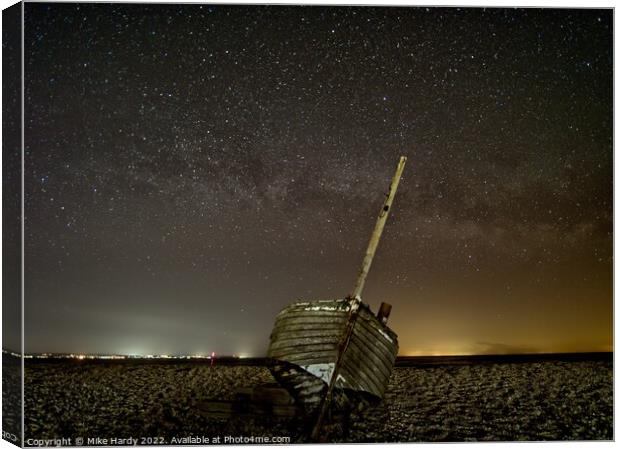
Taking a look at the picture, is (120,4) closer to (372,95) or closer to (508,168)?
(372,95)

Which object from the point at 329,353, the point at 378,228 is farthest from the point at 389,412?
the point at 378,228

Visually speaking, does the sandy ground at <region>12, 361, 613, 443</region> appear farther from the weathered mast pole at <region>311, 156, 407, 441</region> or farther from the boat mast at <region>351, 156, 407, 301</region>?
the boat mast at <region>351, 156, 407, 301</region>

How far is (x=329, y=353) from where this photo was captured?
22.1 ft

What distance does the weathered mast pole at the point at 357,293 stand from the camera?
22.0 feet

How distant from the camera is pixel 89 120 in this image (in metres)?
7.05

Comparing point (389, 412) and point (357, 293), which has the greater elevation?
point (357, 293)

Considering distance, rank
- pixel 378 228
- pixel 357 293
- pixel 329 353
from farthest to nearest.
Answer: pixel 378 228
pixel 357 293
pixel 329 353

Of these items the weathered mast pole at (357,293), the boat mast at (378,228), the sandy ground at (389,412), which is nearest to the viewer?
the weathered mast pole at (357,293)

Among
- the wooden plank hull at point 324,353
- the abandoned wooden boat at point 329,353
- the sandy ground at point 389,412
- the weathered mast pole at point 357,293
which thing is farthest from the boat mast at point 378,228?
the sandy ground at point 389,412

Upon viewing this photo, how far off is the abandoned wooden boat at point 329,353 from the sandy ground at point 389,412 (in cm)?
Result: 42

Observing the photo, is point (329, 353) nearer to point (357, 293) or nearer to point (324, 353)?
point (324, 353)

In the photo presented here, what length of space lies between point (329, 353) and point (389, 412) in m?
1.67

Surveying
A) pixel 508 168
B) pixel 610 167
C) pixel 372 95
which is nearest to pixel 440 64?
pixel 372 95

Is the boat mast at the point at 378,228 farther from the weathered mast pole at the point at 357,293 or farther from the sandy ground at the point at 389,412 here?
the sandy ground at the point at 389,412
